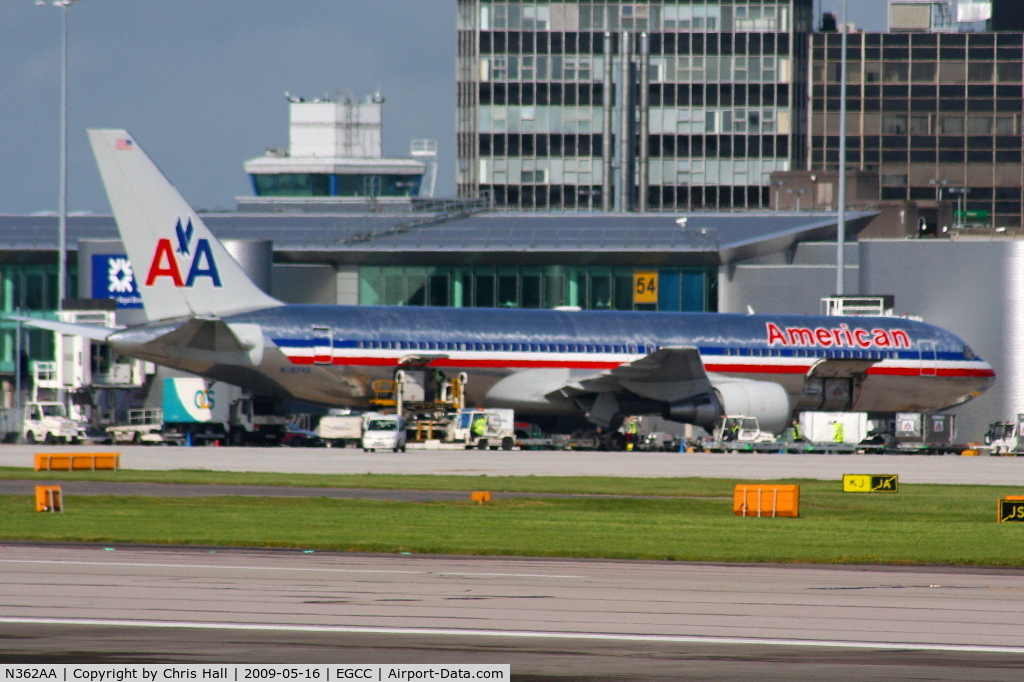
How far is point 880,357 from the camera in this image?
55.6m

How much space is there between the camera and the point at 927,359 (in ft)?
184

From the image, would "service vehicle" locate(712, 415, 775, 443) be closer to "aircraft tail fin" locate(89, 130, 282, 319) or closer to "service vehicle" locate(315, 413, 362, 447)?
"service vehicle" locate(315, 413, 362, 447)

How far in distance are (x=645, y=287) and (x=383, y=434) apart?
2887 cm

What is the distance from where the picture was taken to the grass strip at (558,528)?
20.8m

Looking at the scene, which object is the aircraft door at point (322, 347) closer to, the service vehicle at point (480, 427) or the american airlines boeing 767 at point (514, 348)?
the american airlines boeing 767 at point (514, 348)

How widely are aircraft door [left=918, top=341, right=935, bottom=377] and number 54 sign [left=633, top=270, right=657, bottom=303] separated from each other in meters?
20.5

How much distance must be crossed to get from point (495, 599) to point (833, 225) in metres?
61.2

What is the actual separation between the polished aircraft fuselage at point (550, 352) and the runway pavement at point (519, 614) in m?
29.6

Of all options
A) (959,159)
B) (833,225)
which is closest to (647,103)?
(959,159)

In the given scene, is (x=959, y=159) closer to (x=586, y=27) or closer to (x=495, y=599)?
(x=586, y=27)

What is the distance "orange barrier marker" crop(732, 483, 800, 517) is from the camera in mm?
27062

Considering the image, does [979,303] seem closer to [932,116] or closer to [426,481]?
[426,481]

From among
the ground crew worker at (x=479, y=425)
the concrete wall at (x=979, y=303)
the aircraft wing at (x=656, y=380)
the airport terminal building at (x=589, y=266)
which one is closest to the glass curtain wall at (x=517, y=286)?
the airport terminal building at (x=589, y=266)

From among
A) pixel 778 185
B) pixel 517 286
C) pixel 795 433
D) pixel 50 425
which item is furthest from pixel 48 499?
pixel 778 185
